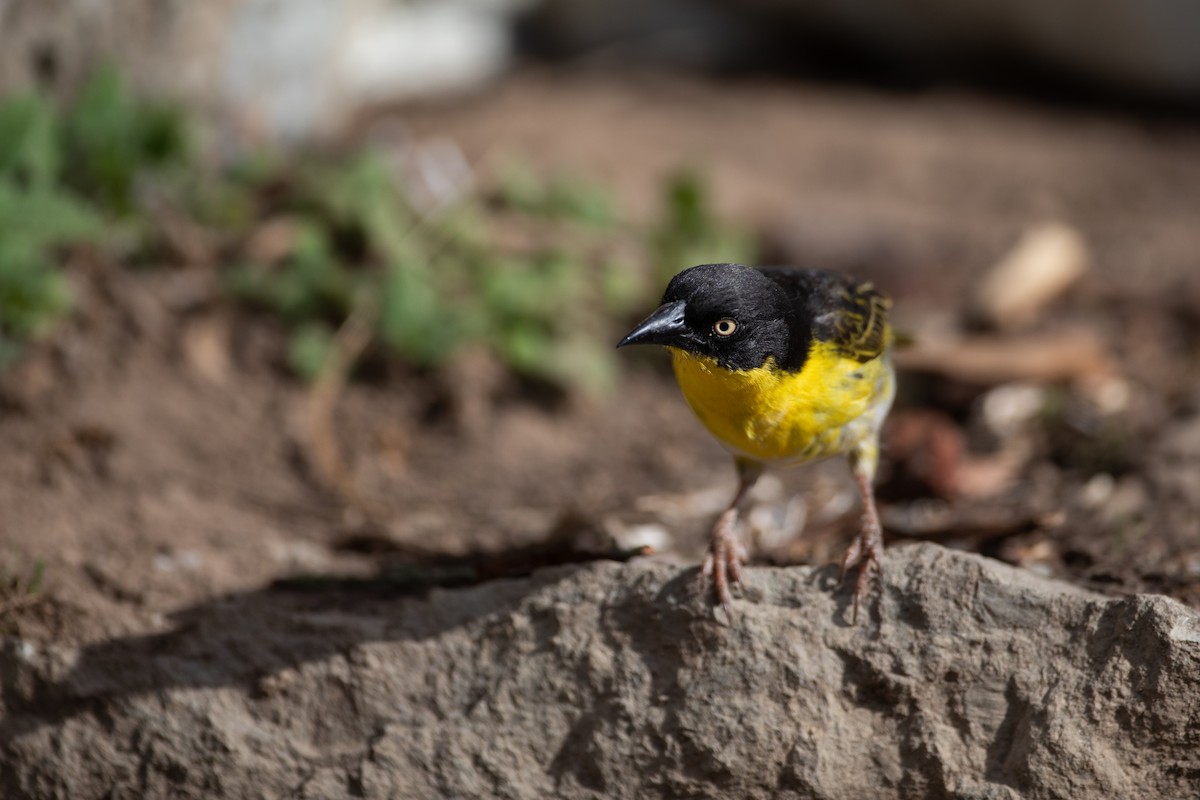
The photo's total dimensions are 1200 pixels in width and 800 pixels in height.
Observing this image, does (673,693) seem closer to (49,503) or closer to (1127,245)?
(49,503)

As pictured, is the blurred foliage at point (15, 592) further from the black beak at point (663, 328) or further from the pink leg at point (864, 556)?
the pink leg at point (864, 556)

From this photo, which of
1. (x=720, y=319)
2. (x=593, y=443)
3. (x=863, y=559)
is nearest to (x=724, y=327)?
(x=720, y=319)

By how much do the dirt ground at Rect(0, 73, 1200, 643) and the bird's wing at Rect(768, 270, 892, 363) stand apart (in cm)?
87

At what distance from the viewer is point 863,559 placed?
3.94 meters

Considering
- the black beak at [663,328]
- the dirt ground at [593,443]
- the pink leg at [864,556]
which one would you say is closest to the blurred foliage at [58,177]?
the dirt ground at [593,443]

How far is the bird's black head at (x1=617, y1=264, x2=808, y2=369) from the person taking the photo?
3961 mm

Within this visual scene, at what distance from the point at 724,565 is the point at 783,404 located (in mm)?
587

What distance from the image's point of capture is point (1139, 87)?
10.9m

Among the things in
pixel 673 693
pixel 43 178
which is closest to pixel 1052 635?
pixel 673 693

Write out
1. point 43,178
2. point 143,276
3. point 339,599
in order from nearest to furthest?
1. point 339,599
2. point 43,178
3. point 143,276

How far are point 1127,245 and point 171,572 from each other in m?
6.83

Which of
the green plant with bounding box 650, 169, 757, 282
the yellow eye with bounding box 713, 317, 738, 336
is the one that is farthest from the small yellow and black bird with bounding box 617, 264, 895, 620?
the green plant with bounding box 650, 169, 757, 282

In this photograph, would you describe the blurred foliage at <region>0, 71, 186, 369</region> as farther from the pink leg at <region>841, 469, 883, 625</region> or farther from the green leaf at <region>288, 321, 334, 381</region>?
the pink leg at <region>841, 469, 883, 625</region>

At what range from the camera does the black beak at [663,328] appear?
3.91 metres
